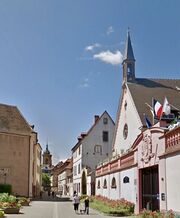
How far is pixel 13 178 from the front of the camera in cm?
5291

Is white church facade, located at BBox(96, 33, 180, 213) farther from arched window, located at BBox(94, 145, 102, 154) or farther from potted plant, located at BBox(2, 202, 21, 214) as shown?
arched window, located at BBox(94, 145, 102, 154)

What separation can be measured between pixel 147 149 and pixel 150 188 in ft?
7.70

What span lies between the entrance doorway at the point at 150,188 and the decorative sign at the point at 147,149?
62cm

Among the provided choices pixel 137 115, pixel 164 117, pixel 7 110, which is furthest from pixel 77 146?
pixel 164 117

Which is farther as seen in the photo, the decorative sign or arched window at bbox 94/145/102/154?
arched window at bbox 94/145/102/154

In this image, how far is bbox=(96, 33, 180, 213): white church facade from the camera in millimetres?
18172

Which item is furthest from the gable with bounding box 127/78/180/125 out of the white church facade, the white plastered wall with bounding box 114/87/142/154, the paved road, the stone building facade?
the stone building facade

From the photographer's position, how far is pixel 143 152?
75.7ft

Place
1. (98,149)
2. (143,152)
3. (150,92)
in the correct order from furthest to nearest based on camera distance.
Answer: (98,149) → (150,92) → (143,152)

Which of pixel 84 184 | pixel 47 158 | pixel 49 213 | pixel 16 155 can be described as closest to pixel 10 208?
pixel 49 213

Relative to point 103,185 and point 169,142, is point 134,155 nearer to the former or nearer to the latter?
point 169,142

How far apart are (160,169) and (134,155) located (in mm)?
6492

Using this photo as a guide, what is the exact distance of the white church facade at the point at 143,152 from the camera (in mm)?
18172

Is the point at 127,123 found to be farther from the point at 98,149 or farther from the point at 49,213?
the point at 98,149
